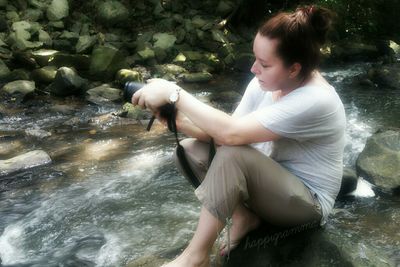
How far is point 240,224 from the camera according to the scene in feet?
7.91

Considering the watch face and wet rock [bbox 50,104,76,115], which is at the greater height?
the watch face

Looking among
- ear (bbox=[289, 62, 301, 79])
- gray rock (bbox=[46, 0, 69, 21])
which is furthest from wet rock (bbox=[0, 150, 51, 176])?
gray rock (bbox=[46, 0, 69, 21])

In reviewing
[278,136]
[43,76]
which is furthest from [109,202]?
[43,76]

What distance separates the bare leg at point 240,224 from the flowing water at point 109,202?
44cm

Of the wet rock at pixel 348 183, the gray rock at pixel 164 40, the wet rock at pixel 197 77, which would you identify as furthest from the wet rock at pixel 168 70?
the wet rock at pixel 348 183

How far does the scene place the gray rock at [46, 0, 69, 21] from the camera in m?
9.34

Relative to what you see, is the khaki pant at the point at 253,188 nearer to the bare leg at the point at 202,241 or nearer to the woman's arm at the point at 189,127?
the bare leg at the point at 202,241

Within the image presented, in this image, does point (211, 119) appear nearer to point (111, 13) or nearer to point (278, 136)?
point (278, 136)

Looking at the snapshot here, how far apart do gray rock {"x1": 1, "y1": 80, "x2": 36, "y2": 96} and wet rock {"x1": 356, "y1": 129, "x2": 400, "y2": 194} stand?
5149 mm

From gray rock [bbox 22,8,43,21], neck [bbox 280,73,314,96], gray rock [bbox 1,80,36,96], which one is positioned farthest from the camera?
gray rock [bbox 22,8,43,21]

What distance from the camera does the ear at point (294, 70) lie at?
2.04 meters

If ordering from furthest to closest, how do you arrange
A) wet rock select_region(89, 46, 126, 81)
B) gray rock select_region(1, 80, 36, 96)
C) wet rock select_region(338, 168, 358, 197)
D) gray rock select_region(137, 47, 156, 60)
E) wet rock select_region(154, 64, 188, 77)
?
gray rock select_region(137, 47, 156, 60) → wet rock select_region(154, 64, 188, 77) → wet rock select_region(89, 46, 126, 81) → gray rock select_region(1, 80, 36, 96) → wet rock select_region(338, 168, 358, 197)

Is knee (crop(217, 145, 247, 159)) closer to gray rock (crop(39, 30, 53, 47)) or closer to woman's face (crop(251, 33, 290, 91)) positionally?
woman's face (crop(251, 33, 290, 91))

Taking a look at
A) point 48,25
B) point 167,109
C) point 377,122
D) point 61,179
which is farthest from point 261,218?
point 48,25
